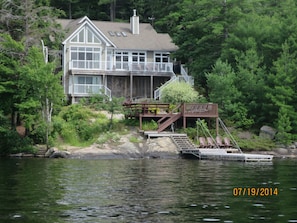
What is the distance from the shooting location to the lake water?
15102mm

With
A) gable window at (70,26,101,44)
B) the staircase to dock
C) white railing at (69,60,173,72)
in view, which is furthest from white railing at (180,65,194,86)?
the staircase to dock

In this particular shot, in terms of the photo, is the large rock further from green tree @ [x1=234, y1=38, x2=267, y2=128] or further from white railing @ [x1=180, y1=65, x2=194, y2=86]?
white railing @ [x1=180, y1=65, x2=194, y2=86]

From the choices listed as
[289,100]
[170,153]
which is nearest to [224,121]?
[289,100]

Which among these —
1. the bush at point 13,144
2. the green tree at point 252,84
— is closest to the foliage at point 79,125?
the bush at point 13,144

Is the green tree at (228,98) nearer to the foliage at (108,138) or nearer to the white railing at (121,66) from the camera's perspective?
the foliage at (108,138)

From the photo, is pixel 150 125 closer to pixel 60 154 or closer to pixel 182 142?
pixel 182 142

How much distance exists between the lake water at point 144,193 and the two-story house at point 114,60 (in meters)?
22.4

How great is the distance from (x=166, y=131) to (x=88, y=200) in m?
23.0

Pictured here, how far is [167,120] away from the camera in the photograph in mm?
40219

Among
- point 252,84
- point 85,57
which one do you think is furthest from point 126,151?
point 85,57

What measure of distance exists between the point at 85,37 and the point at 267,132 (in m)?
20.4

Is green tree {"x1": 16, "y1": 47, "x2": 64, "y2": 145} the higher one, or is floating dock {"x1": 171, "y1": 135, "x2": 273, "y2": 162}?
green tree {"x1": 16, "y1": 47, "x2": 64, "y2": 145}

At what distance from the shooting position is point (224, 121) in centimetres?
4325

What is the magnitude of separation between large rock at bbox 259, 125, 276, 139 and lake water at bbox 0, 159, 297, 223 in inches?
447
